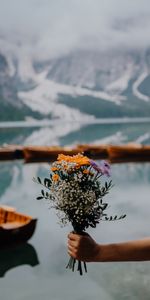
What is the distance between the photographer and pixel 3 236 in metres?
16.0

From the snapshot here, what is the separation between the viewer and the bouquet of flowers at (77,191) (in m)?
4.07

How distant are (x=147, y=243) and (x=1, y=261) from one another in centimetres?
1229

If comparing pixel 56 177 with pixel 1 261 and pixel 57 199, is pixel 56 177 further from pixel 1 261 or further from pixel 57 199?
pixel 1 261

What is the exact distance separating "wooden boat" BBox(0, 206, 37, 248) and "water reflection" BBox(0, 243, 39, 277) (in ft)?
0.95

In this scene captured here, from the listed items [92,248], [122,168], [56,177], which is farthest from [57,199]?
[122,168]

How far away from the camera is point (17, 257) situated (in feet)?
52.8

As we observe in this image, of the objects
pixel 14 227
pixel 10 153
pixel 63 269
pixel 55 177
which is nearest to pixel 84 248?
pixel 55 177

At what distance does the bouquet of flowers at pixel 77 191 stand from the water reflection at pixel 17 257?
11093 mm

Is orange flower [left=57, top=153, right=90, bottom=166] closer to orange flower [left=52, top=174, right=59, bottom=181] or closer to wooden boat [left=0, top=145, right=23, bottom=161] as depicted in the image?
orange flower [left=52, top=174, right=59, bottom=181]

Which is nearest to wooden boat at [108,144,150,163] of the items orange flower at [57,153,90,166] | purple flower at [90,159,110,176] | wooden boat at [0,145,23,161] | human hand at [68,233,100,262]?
wooden boat at [0,145,23,161]

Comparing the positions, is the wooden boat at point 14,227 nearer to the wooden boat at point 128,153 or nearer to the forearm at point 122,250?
the forearm at point 122,250

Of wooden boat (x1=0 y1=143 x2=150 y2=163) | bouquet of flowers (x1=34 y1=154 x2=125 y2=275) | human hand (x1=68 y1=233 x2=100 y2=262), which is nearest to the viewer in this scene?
human hand (x1=68 y1=233 x2=100 y2=262)

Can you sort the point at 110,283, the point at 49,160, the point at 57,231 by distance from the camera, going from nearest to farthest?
the point at 110,283, the point at 57,231, the point at 49,160

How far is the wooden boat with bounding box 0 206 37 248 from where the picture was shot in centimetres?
1602
